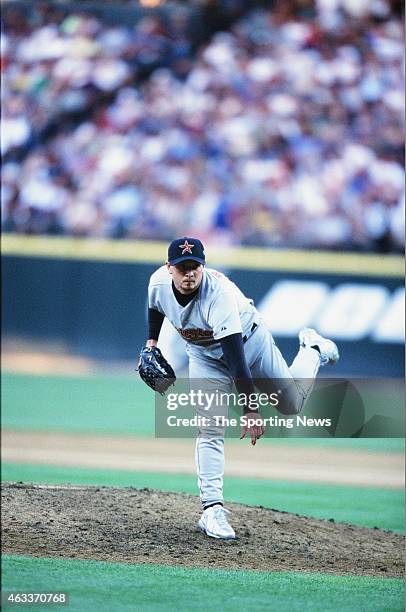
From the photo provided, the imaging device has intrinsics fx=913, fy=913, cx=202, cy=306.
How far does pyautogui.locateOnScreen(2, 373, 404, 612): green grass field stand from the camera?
321 centimetres

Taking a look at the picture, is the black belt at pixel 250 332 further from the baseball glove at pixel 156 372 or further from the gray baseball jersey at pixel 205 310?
the baseball glove at pixel 156 372

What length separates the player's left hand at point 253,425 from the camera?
364cm

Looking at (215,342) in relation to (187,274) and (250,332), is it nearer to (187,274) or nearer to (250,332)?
(250,332)

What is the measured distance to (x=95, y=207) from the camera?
10.4m

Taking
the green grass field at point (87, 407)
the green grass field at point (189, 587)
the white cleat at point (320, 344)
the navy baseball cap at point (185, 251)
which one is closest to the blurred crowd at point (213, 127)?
the green grass field at point (87, 407)

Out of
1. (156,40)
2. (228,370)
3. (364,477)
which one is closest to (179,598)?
(228,370)

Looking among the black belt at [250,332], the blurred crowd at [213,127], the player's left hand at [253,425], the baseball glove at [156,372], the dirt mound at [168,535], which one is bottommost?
the dirt mound at [168,535]

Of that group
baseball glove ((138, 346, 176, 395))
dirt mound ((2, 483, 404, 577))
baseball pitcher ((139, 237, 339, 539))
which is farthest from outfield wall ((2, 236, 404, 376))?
baseball glove ((138, 346, 176, 395))

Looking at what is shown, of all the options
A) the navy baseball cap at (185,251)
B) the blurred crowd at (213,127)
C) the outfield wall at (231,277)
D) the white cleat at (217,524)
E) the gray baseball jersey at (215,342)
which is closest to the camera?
the navy baseball cap at (185,251)

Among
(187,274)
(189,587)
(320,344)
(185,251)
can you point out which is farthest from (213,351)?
(189,587)

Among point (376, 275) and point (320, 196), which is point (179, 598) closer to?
point (376, 275)

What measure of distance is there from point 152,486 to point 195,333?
232 cm

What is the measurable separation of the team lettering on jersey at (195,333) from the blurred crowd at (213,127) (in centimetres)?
612

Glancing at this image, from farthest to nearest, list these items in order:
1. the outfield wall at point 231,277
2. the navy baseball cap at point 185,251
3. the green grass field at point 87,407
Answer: the outfield wall at point 231,277
the green grass field at point 87,407
the navy baseball cap at point 185,251
